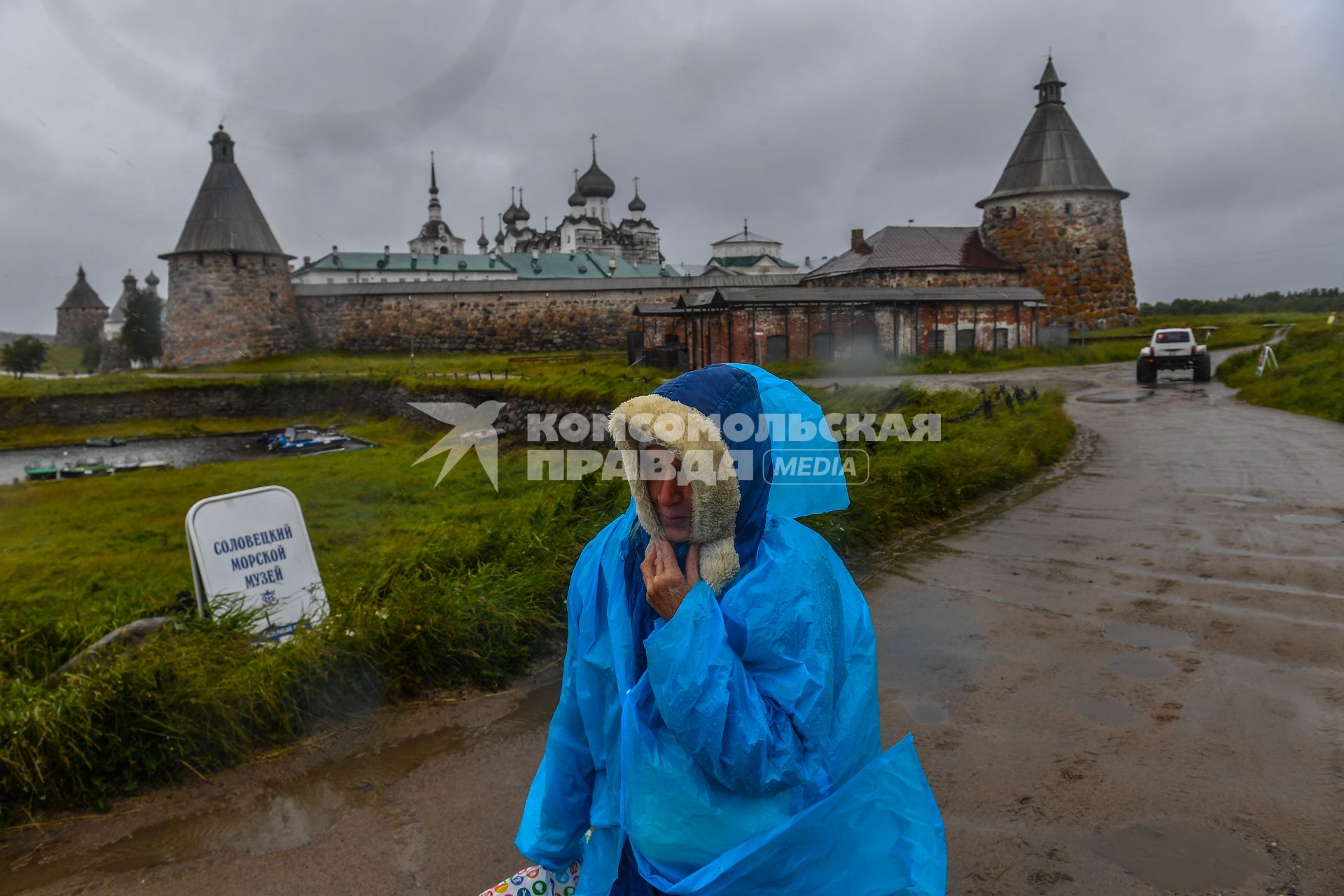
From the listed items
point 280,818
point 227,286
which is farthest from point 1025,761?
point 227,286

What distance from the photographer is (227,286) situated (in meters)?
28.5

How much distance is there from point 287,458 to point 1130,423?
43.0ft

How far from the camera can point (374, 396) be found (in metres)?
20.7

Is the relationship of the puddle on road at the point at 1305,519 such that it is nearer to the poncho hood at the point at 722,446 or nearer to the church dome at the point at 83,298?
the poncho hood at the point at 722,446

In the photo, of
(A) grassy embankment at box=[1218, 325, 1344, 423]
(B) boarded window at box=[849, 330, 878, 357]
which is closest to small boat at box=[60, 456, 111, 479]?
(B) boarded window at box=[849, 330, 878, 357]

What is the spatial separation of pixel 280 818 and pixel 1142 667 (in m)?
3.78

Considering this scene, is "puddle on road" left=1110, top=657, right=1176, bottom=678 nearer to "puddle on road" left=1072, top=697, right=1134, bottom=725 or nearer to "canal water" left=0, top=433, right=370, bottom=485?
"puddle on road" left=1072, top=697, right=1134, bottom=725

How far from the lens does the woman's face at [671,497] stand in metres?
1.59

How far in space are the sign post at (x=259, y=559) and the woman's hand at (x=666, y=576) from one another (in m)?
3.47

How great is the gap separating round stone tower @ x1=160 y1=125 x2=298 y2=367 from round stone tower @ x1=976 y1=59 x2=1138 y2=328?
101ft

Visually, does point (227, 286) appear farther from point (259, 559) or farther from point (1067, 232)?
point (1067, 232)

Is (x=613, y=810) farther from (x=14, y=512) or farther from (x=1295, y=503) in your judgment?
(x=14, y=512)

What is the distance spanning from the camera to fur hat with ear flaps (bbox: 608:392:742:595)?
1.55 meters

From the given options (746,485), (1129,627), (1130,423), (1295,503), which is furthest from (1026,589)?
(1130,423)
